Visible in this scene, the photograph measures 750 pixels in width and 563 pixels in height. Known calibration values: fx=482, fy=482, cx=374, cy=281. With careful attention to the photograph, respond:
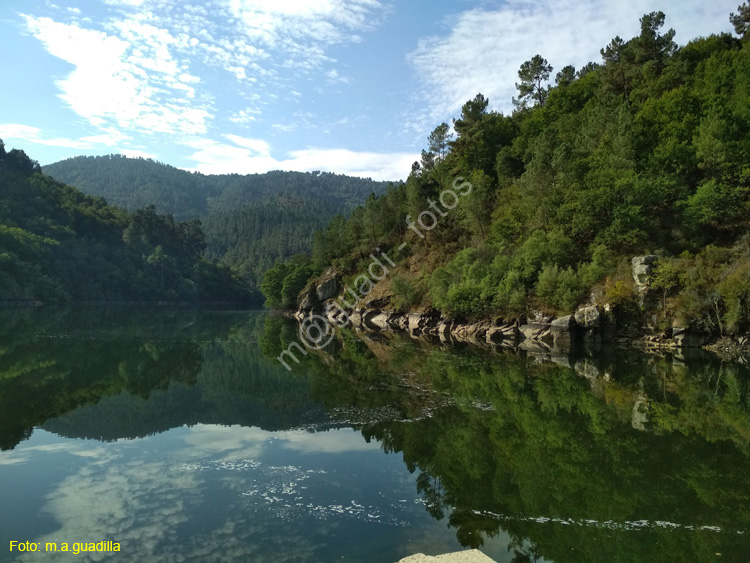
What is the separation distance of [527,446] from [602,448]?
225 centimetres

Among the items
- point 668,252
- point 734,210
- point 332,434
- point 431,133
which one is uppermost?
point 431,133

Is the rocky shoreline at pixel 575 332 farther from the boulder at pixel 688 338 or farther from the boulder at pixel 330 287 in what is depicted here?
the boulder at pixel 330 287

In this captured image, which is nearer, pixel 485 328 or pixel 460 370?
pixel 460 370

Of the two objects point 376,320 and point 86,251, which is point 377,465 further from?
point 86,251

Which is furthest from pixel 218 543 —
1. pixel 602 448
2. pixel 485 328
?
pixel 485 328

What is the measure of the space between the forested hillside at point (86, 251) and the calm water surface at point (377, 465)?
96684 millimetres

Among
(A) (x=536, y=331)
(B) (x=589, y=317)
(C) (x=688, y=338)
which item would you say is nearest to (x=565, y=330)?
(B) (x=589, y=317)

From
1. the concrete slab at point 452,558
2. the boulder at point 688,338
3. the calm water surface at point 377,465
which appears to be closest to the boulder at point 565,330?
the boulder at point 688,338

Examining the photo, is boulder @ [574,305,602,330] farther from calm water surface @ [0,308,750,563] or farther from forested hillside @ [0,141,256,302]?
forested hillside @ [0,141,256,302]

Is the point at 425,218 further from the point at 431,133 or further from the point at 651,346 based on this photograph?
the point at 651,346

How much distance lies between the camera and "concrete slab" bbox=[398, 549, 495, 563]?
8.15m

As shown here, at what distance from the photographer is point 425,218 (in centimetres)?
8475

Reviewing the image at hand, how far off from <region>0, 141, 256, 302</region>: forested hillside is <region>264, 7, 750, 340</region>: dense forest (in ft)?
244

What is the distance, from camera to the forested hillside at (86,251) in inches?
4237
